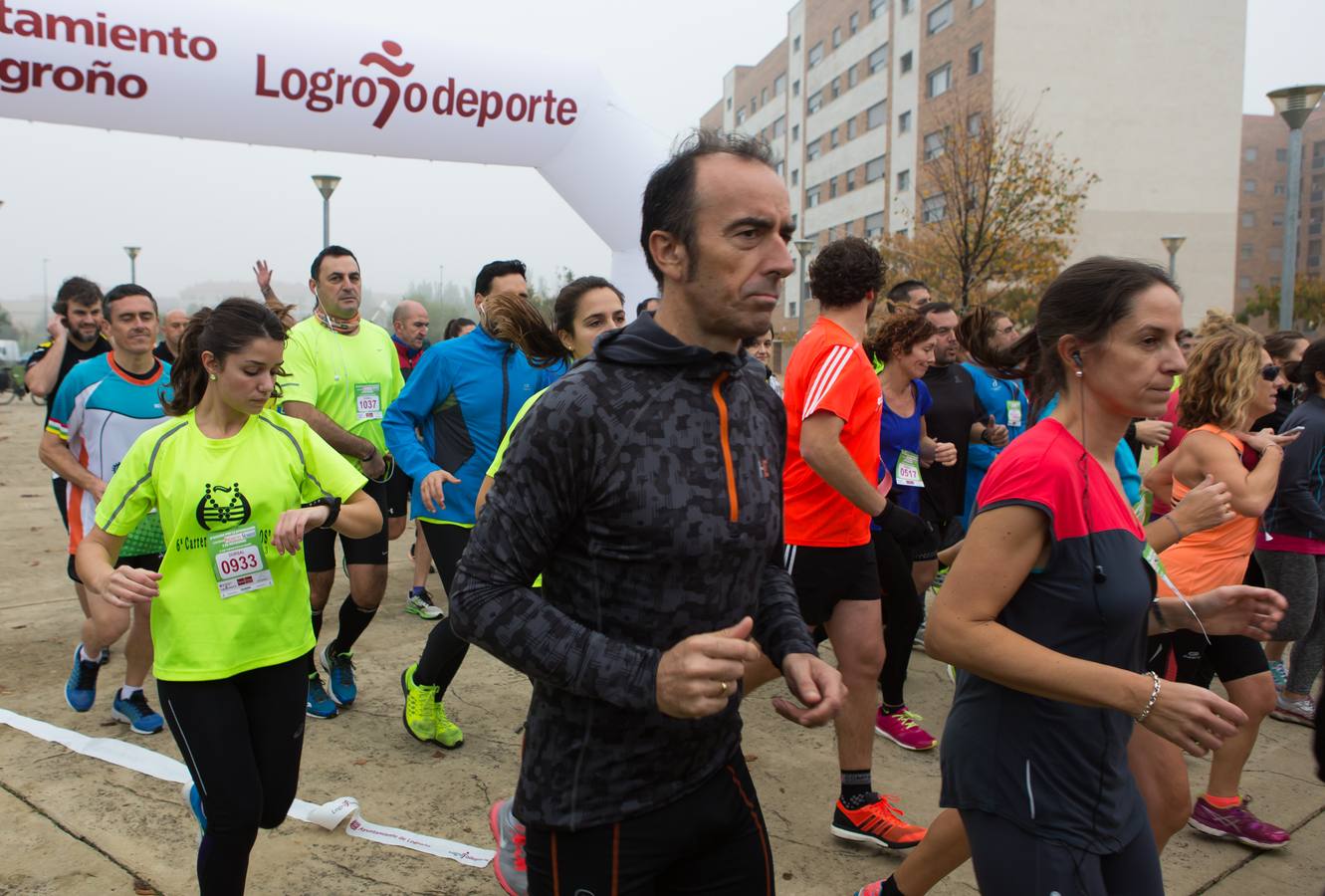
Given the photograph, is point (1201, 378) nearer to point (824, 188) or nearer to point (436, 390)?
point (436, 390)

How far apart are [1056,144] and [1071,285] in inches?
1838

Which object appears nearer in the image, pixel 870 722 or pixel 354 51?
pixel 870 722

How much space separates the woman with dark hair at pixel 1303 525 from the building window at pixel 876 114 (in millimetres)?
50243

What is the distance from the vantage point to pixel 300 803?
390cm

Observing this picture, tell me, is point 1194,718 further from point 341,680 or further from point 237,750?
point 341,680

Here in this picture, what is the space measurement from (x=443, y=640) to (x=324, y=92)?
5028 millimetres

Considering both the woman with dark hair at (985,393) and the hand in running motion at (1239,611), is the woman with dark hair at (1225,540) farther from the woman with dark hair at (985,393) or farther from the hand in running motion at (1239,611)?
the woman with dark hair at (985,393)

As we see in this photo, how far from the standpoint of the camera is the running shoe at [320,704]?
486 centimetres

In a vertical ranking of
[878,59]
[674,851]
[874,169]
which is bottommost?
[674,851]

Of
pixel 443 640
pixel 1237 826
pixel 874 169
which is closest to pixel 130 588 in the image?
pixel 443 640

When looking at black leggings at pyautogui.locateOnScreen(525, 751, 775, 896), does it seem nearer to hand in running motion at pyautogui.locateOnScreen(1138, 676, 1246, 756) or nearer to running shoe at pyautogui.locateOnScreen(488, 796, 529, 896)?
hand in running motion at pyautogui.locateOnScreen(1138, 676, 1246, 756)

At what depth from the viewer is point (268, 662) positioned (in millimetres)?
2906

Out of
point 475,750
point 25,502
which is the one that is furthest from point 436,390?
point 25,502

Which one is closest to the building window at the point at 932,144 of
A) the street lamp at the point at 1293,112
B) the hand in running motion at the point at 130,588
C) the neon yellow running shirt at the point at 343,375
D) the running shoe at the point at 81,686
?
the street lamp at the point at 1293,112
